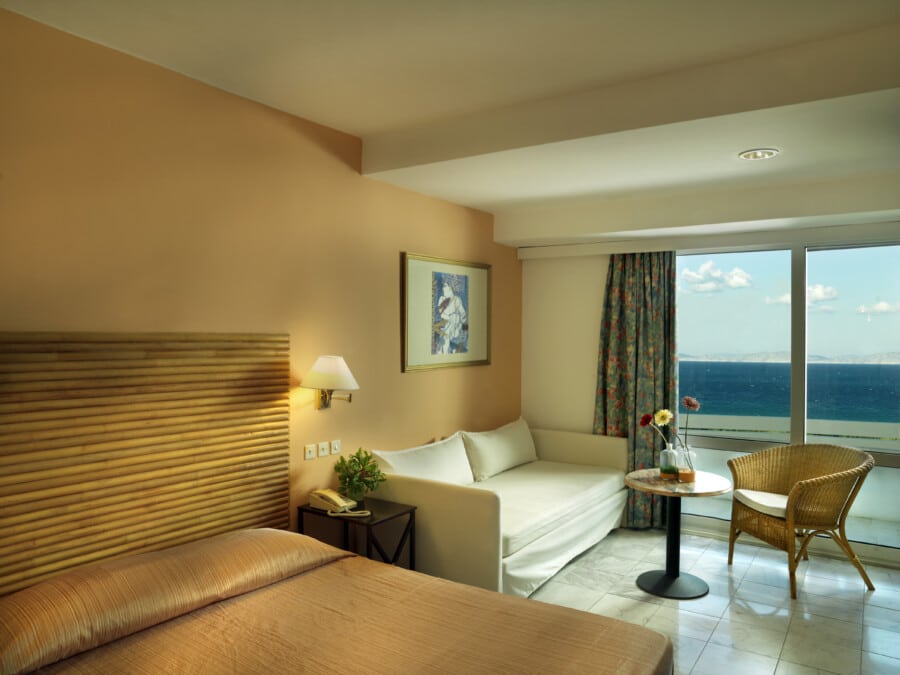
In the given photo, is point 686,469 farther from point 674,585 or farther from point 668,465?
point 674,585

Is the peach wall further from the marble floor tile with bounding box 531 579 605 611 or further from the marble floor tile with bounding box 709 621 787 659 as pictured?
the marble floor tile with bounding box 709 621 787 659

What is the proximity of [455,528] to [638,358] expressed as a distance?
2310 millimetres

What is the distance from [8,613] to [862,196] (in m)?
4.53

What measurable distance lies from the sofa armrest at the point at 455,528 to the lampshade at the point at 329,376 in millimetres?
686

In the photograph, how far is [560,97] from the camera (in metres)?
3.02

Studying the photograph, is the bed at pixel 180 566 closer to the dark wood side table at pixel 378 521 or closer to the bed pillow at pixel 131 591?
the bed pillow at pixel 131 591

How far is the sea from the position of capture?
425 cm

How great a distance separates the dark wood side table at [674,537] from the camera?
363 centimetres

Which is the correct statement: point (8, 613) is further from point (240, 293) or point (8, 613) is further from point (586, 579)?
point (586, 579)

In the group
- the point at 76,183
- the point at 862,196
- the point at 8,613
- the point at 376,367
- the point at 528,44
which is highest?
the point at 528,44

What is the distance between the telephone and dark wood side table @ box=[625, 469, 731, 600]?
1657mm

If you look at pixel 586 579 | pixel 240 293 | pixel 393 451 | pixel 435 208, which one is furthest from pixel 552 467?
Answer: pixel 240 293

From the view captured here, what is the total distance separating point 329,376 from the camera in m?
3.18

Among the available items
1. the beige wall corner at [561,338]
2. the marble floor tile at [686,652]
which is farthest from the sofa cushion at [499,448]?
the marble floor tile at [686,652]
